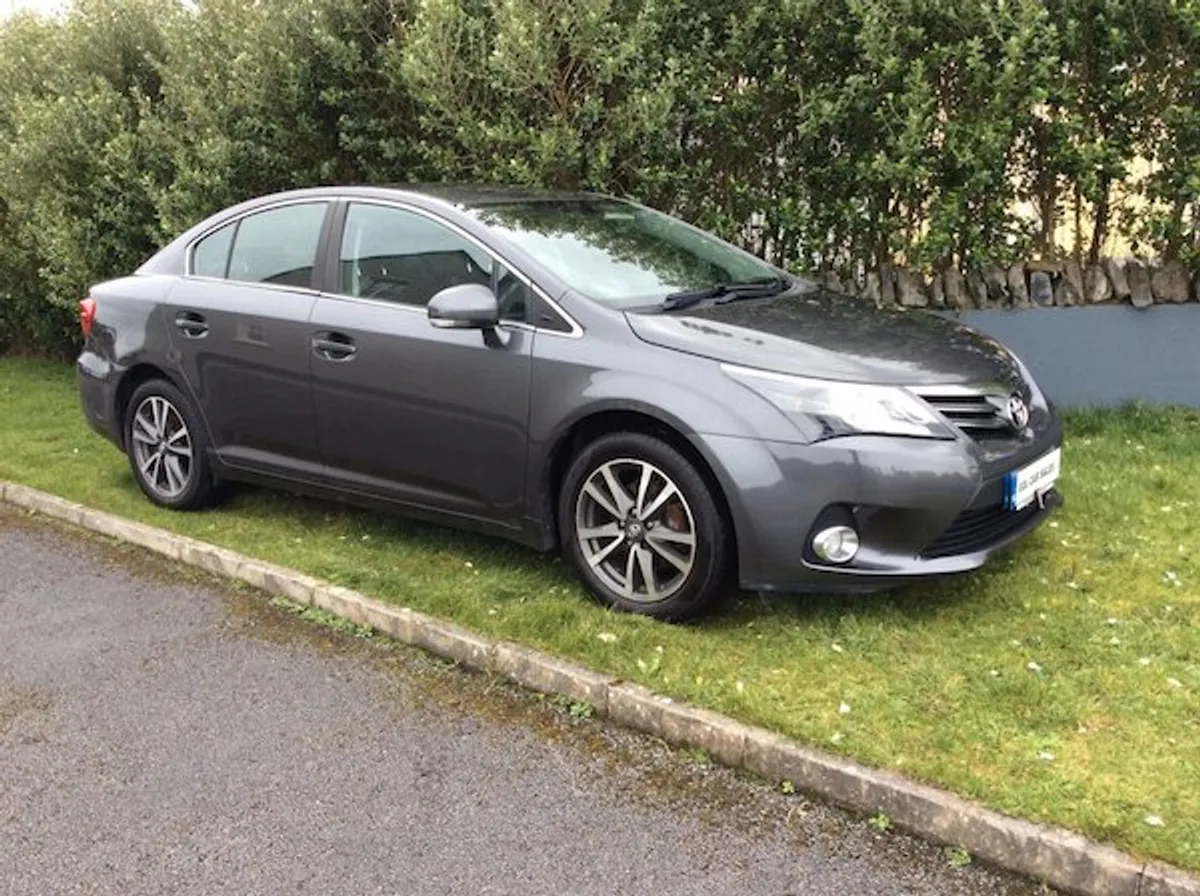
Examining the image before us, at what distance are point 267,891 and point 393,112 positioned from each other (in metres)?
6.25

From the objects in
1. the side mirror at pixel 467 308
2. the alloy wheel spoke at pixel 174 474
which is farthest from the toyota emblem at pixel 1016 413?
the alloy wheel spoke at pixel 174 474

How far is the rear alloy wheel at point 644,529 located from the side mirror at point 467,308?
616 mm

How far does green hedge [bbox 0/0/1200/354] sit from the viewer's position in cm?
644

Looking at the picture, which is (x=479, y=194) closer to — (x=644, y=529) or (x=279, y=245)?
(x=279, y=245)

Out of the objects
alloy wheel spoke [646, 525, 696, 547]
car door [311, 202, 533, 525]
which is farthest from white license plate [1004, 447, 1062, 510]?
car door [311, 202, 533, 525]

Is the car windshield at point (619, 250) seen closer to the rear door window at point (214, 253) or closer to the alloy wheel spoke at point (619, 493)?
the alloy wheel spoke at point (619, 493)

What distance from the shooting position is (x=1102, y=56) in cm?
644

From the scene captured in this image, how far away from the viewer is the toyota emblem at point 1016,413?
4133mm

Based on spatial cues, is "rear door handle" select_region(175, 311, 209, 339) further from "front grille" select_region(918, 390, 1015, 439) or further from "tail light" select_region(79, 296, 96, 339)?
"front grille" select_region(918, 390, 1015, 439)

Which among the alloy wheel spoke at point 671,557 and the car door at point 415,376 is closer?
the alloy wheel spoke at point 671,557

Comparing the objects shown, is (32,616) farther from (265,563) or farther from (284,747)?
(284,747)

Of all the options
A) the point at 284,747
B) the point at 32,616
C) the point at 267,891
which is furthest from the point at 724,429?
the point at 32,616

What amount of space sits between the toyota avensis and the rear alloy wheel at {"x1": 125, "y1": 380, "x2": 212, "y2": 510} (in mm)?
27

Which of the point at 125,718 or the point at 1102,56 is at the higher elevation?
the point at 1102,56
